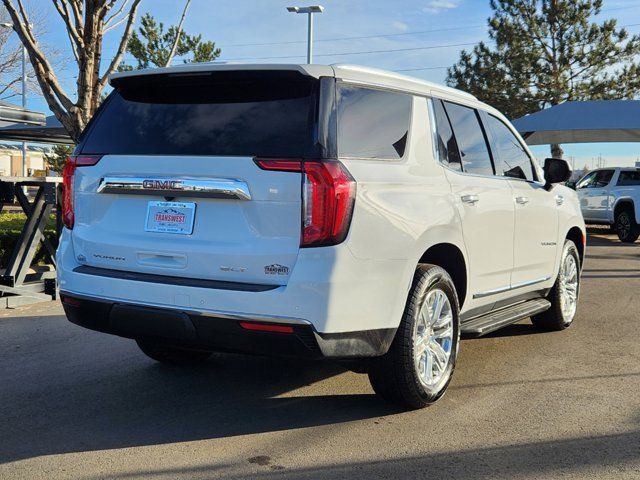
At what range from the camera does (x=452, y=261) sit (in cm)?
471

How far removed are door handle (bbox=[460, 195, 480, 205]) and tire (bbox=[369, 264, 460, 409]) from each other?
1.71 ft

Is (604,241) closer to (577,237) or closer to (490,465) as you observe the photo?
(577,237)

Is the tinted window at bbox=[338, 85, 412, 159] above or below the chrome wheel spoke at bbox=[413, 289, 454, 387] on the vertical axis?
above

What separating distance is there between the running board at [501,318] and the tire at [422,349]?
34cm

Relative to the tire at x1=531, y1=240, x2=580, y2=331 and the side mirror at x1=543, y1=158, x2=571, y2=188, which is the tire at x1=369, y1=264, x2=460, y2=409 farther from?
the tire at x1=531, y1=240, x2=580, y2=331

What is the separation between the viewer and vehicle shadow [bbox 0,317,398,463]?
3930mm

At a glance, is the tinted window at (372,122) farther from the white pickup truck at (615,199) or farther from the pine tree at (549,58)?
the pine tree at (549,58)

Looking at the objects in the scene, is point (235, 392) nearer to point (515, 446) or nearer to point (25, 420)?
point (25, 420)

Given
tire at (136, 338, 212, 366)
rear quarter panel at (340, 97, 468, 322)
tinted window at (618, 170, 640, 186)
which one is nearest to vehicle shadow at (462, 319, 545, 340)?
rear quarter panel at (340, 97, 468, 322)

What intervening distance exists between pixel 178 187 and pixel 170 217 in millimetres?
173

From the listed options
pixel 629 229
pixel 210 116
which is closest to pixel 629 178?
pixel 629 229

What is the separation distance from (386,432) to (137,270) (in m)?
1.61

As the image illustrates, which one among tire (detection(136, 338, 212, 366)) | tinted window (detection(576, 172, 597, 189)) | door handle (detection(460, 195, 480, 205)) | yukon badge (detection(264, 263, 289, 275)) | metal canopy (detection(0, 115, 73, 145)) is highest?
metal canopy (detection(0, 115, 73, 145))

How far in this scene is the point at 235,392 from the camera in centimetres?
471
